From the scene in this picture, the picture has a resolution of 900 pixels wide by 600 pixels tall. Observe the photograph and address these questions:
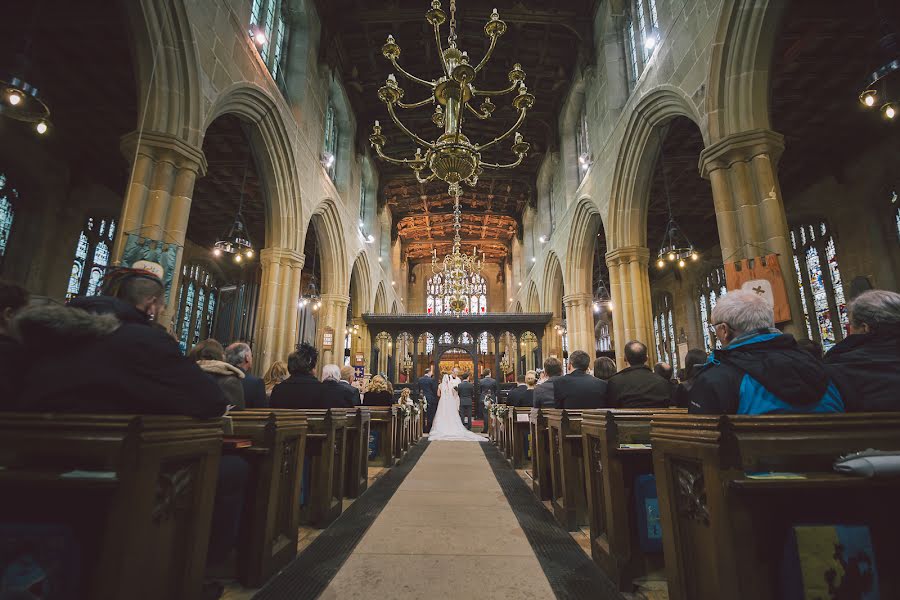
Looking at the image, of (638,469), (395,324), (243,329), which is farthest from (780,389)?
(243,329)

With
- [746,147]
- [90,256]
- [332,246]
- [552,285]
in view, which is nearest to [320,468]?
[746,147]

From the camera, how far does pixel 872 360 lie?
1716mm

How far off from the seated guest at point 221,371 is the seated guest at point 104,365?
0.82 metres

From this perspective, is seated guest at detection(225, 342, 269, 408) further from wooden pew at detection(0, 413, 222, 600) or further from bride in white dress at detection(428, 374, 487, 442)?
bride in white dress at detection(428, 374, 487, 442)

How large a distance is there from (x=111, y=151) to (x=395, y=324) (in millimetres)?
8453

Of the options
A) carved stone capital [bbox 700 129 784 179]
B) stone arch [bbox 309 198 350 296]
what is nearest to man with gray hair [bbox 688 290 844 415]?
carved stone capital [bbox 700 129 784 179]

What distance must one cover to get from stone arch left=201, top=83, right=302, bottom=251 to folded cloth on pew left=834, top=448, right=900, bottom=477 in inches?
330

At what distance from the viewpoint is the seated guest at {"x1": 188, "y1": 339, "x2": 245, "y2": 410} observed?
2.59m

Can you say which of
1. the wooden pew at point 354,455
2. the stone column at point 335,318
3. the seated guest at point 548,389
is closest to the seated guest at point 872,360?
the seated guest at point 548,389

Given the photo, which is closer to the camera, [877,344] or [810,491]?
[810,491]

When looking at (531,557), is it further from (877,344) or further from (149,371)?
(149,371)

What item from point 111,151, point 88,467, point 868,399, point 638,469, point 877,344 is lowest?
point 638,469

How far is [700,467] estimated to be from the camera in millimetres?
1526

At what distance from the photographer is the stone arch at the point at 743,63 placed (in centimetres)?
542
